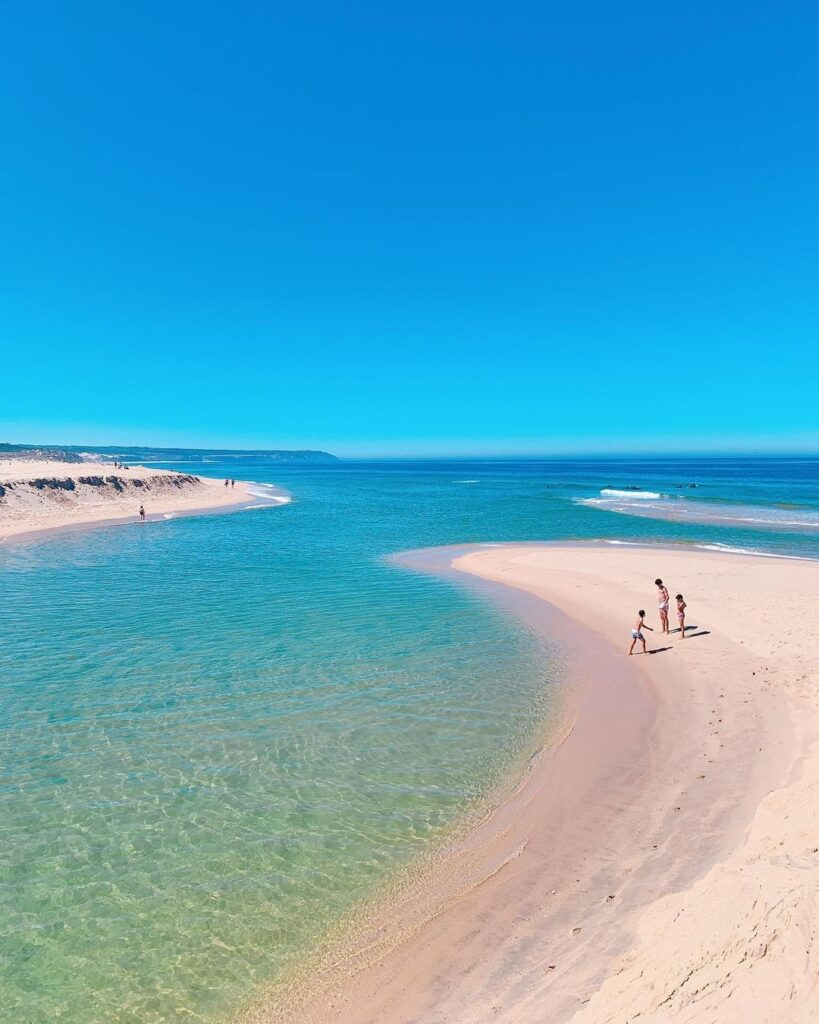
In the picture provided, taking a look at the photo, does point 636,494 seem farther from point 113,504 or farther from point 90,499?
point 90,499

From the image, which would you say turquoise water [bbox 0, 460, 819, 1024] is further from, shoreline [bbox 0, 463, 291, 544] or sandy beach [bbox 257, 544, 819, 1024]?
shoreline [bbox 0, 463, 291, 544]

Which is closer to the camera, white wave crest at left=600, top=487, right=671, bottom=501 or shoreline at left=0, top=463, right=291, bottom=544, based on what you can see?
shoreline at left=0, top=463, right=291, bottom=544

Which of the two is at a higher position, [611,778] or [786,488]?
[786,488]

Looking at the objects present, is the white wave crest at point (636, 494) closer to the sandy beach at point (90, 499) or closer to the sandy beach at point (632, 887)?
the sandy beach at point (90, 499)

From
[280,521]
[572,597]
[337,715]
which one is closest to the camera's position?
[337,715]

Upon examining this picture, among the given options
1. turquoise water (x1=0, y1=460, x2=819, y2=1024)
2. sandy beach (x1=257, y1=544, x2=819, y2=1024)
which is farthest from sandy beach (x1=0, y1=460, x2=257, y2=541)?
sandy beach (x1=257, y1=544, x2=819, y2=1024)

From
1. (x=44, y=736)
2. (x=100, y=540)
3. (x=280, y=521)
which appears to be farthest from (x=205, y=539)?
(x=44, y=736)

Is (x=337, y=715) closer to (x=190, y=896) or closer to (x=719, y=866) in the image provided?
(x=190, y=896)

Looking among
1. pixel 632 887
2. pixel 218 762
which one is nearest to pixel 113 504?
pixel 218 762
